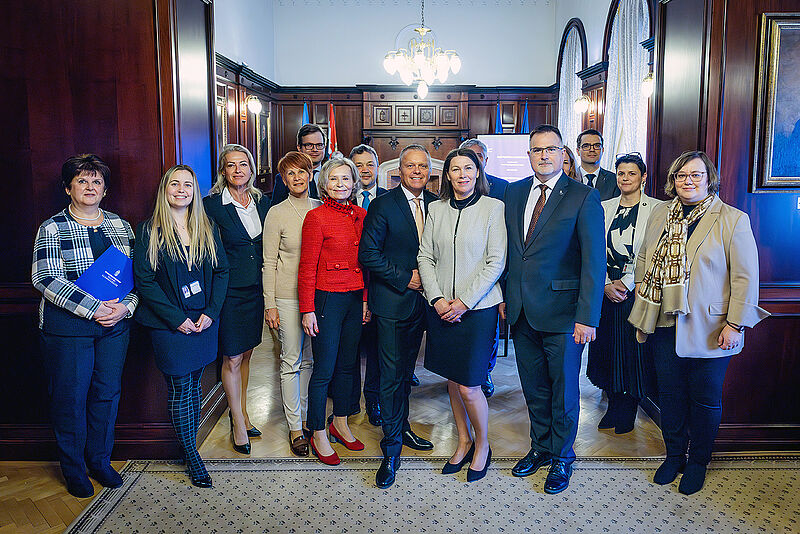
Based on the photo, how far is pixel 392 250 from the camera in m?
3.30

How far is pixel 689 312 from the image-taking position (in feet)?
9.97

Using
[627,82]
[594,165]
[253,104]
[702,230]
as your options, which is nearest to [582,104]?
[627,82]

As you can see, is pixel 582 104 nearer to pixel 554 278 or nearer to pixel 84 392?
pixel 554 278

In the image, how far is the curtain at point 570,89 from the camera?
35.3ft

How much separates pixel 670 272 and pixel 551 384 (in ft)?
2.73

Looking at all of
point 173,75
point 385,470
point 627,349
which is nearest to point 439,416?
point 385,470

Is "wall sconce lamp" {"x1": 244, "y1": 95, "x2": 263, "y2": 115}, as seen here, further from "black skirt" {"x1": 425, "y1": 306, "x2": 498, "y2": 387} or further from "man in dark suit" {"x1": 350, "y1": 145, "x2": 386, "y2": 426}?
"black skirt" {"x1": 425, "y1": 306, "x2": 498, "y2": 387}

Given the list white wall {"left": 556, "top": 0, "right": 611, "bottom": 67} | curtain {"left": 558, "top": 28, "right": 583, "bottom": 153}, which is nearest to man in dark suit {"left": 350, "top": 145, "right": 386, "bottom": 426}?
white wall {"left": 556, "top": 0, "right": 611, "bottom": 67}

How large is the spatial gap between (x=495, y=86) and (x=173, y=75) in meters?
10.3

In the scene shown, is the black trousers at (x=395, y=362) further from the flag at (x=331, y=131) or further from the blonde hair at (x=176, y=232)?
the flag at (x=331, y=131)

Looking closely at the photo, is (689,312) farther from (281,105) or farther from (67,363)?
(281,105)

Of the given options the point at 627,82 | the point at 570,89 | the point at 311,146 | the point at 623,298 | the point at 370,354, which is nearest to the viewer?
the point at 623,298

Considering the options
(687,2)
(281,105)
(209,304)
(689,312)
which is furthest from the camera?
(281,105)

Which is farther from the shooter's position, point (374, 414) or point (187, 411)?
point (374, 414)
